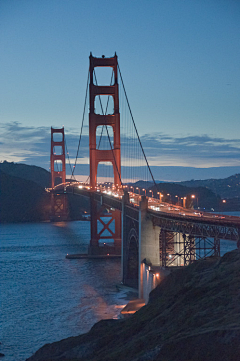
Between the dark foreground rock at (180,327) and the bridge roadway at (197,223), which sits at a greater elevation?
the bridge roadway at (197,223)

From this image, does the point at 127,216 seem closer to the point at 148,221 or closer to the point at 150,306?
the point at 148,221

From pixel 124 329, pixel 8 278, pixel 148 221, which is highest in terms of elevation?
pixel 148 221

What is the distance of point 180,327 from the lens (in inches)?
591

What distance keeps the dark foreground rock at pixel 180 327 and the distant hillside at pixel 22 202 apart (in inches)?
4636

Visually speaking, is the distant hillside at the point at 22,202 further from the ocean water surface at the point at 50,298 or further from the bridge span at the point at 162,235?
the bridge span at the point at 162,235

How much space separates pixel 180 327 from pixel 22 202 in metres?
132

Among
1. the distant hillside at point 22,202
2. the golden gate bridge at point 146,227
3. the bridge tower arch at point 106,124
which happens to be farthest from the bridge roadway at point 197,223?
the distant hillside at point 22,202

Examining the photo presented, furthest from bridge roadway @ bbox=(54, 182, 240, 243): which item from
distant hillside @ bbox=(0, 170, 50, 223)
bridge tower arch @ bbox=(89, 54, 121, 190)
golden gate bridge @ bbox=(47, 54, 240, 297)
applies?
distant hillside @ bbox=(0, 170, 50, 223)

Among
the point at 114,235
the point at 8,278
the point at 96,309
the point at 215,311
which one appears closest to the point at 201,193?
the point at 114,235

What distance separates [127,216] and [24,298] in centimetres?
1033

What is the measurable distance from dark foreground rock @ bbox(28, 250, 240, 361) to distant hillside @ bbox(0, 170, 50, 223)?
118 metres

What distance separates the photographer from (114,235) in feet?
173

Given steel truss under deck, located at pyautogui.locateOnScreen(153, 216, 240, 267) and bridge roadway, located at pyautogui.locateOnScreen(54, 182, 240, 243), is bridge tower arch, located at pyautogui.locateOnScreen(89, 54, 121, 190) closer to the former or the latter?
bridge roadway, located at pyautogui.locateOnScreen(54, 182, 240, 243)

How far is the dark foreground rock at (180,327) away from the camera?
11641 millimetres
